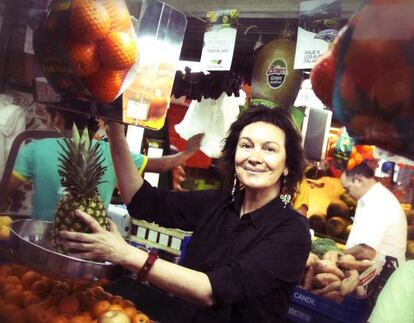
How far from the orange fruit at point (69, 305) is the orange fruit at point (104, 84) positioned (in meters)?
0.54

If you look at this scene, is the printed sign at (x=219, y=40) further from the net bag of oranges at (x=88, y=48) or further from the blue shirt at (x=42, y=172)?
the blue shirt at (x=42, y=172)

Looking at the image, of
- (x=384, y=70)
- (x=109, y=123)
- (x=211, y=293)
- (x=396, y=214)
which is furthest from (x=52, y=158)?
(x=396, y=214)

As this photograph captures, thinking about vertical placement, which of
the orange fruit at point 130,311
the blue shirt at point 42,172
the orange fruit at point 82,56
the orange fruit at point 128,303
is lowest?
the orange fruit at point 130,311

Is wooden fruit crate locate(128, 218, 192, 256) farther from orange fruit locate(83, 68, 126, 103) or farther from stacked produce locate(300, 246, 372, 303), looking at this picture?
stacked produce locate(300, 246, 372, 303)

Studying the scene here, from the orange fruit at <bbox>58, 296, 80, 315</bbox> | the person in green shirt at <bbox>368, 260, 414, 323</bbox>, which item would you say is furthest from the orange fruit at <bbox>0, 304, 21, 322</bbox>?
the person in green shirt at <bbox>368, 260, 414, 323</bbox>

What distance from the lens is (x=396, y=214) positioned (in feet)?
6.73

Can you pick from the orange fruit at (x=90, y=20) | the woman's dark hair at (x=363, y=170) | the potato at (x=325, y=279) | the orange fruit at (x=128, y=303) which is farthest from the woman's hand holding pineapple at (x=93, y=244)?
the woman's dark hair at (x=363, y=170)

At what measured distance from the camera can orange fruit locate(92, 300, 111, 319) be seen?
1192mm

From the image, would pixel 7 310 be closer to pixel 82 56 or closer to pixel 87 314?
pixel 87 314

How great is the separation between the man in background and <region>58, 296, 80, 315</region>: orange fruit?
58.0 inches

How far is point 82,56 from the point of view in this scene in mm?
1045

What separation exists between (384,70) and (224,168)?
96cm

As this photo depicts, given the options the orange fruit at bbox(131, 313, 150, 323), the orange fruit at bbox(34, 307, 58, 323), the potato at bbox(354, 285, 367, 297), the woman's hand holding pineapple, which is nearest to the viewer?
the woman's hand holding pineapple

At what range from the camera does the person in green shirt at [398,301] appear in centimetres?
135
